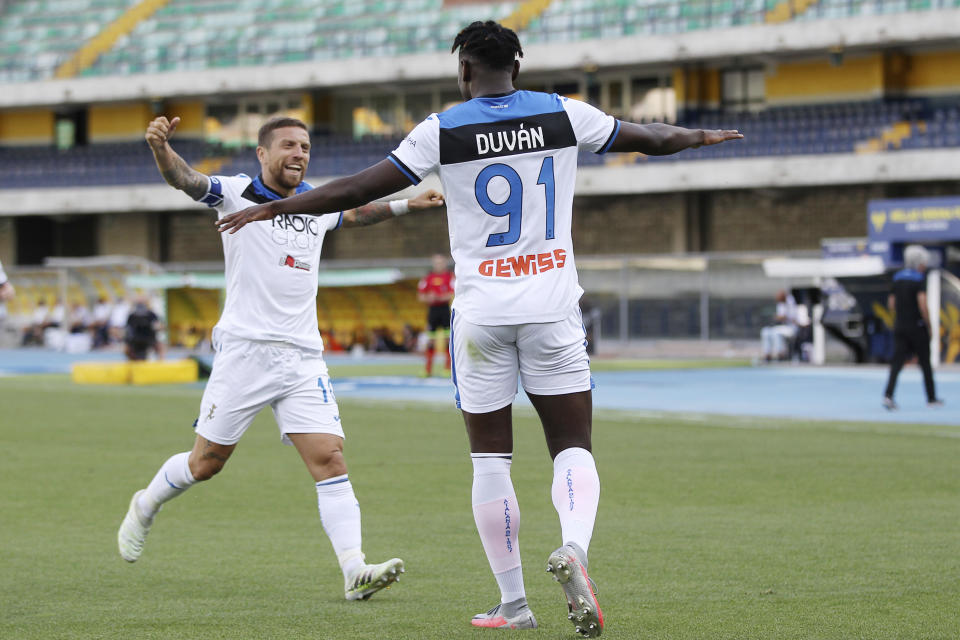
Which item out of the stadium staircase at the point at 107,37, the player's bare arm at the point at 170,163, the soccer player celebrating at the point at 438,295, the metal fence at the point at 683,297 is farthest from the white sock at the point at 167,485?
the stadium staircase at the point at 107,37

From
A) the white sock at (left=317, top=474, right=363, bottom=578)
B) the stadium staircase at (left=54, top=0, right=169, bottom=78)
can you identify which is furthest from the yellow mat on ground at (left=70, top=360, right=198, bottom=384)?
the stadium staircase at (left=54, top=0, right=169, bottom=78)

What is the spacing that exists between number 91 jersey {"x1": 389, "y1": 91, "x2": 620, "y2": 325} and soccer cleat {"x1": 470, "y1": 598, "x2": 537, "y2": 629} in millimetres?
1102

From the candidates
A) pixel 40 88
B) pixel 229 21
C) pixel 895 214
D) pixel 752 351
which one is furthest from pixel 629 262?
pixel 40 88

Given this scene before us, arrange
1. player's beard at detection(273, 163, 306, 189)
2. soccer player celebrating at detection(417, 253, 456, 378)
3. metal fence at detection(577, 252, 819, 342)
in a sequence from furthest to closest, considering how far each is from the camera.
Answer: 1. metal fence at detection(577, 252, 819, 342)
2. soccer player celebrating at detection(417, 253, 456, 378)
3. player's beard at detection(273, 163, 306, 189)

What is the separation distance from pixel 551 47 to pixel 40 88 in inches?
754

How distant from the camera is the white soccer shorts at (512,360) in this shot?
4984 millimetres

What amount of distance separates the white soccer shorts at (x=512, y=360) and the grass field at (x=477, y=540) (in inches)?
35.7

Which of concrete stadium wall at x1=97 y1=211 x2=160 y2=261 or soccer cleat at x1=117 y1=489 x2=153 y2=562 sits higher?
concrete stadium wall at x1=97 y1=211 x2=160 y2=261

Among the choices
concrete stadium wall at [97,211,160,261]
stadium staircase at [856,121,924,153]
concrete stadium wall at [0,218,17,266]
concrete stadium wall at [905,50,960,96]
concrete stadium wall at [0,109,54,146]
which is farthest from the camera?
concrete stadium wall at [0,109,54,146]

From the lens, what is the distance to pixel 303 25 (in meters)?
47.4

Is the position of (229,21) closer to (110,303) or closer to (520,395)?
(110,303)

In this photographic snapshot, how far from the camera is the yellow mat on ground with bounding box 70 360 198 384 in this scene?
80.1 feet

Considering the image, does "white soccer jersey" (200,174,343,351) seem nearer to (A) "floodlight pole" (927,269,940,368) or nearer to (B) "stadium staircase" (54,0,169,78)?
(A) "floodlight pole" (927,269,940,368)

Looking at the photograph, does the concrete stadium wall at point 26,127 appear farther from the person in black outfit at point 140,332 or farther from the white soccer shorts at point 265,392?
the white soccer shorts at point 265,392
